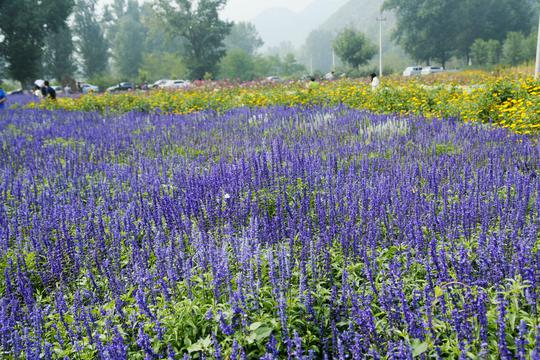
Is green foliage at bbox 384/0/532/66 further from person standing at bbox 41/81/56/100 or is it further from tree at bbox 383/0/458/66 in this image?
person standing at bbox 41/81/56/100

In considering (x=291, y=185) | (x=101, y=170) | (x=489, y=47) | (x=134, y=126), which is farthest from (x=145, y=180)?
(x=489, y=47)

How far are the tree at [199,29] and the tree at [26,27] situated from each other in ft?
82.0

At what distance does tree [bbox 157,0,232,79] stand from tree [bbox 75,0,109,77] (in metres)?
13.2

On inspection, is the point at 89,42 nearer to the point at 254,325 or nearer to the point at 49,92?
the point at 49,92

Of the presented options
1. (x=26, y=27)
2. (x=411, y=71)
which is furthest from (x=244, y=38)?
(x=26, y=27)

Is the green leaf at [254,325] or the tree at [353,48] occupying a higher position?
the tree at [353,48]

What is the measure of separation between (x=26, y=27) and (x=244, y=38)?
129 m

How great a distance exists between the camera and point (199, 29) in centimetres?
6738

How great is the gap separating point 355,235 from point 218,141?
5.84m

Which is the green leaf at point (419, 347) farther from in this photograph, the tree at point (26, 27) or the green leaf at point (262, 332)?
the tree at point (26, 27)

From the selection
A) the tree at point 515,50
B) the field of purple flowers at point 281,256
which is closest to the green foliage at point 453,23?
the tree at point 515,50

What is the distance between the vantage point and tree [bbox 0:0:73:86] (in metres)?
39.5

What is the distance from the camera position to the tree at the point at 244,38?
511ft

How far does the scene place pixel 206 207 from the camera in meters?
4.80
